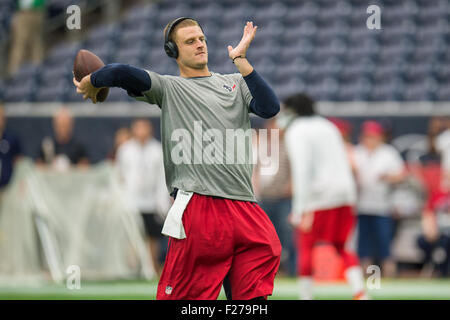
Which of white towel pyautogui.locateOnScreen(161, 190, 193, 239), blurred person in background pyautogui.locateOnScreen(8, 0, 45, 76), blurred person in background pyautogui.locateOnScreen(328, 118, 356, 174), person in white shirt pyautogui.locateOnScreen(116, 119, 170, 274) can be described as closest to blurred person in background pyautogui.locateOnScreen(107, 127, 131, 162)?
person in white shirt pyautogui.locateOnScreen(116, 119, 170, 274)

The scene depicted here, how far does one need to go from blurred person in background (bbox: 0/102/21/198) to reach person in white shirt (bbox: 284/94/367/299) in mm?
4268

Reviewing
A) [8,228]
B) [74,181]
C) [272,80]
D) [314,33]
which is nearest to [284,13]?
[314,33]

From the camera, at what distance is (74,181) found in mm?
10828

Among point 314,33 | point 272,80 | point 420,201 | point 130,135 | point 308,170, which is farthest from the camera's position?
point 314,33

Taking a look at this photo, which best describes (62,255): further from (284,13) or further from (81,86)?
(284,13)

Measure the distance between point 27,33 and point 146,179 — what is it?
6.59 metres

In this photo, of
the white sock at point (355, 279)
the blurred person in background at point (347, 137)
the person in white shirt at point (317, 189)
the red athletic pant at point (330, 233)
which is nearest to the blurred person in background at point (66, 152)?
the blurred person in background at point (347, 137)

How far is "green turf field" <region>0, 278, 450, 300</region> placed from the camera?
8.55 m

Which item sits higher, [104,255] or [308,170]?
[308,170]

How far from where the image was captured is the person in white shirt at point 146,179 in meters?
11.5

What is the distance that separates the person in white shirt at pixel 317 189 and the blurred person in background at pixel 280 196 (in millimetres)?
3437

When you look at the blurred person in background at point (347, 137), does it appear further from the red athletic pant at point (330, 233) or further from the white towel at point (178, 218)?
the white towel at point (178, 218)

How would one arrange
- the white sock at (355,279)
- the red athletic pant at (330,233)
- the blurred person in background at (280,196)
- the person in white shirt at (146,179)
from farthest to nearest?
the person in white shirt at (146,179) < the blurred person in background at (280,196) < the red athletic pant at (330,233) < the white sock at (355,279)
